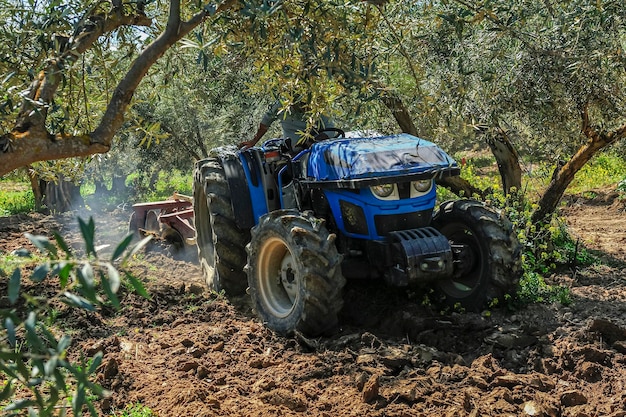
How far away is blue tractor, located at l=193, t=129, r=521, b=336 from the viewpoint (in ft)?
16.6

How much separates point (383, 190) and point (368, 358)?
4.62 feet

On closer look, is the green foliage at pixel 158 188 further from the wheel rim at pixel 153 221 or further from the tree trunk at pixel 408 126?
the tree trunk at pixel 408 126

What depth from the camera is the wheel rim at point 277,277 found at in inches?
221

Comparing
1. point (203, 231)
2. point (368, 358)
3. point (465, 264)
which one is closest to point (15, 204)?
point (203, 231)

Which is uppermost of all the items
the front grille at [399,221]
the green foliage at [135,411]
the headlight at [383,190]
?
the headlight at [383,190]

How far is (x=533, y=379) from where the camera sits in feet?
13.8

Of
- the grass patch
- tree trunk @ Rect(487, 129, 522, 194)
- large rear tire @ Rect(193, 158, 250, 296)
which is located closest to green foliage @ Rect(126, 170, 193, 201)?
the grass patch

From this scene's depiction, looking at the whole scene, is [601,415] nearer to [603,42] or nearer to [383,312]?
[383,312]

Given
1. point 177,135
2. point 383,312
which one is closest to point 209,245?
point 383,312

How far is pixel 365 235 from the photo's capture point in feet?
18.1

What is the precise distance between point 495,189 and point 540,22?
8.67 ft

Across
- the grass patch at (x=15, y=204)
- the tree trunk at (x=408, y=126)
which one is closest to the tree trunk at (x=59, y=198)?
the grass patch at (x=15, y=204)

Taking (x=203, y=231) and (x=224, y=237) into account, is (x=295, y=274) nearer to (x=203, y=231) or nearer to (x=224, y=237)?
(x=224, y=237)

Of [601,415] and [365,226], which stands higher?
[365,226]
